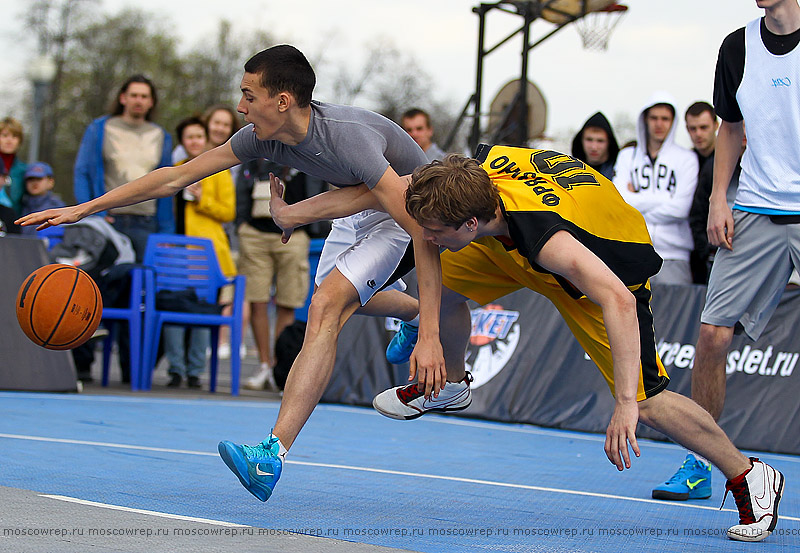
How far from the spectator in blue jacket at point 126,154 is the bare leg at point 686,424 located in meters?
6.22

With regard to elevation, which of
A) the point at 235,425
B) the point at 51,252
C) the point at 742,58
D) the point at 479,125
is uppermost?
the point at 742,58

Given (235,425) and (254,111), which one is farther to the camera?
(235,425)

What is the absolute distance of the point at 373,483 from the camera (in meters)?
4.84

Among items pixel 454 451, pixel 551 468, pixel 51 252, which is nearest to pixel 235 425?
pixel 454 451

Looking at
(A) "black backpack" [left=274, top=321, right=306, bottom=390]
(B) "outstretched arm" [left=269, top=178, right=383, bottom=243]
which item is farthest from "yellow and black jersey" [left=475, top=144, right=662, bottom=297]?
(A) "black backpack" [left=274, top=321, right=306, bottom=390]

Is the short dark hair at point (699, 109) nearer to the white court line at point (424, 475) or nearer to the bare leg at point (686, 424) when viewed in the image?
the white court line at point (424, 475)

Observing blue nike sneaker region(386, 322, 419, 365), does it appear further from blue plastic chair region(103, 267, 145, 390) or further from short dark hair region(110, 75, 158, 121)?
short dark hair region(110, 75, 158, 121)

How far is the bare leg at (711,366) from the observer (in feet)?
15.8

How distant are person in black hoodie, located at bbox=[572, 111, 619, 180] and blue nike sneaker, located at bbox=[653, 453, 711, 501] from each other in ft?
12.7

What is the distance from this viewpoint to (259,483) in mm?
3672

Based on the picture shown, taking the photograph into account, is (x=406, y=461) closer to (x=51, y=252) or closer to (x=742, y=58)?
(x=742, y=58)

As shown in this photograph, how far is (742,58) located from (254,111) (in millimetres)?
2417

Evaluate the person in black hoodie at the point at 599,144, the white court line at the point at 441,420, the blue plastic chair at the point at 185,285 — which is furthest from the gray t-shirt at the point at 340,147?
the blue plastic chair at the point at 185,285

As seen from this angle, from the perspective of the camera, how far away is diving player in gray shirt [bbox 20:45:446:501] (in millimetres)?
4035
